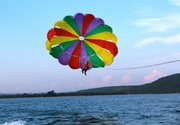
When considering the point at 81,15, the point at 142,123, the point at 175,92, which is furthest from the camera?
the point at 175,92

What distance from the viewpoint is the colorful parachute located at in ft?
69.6

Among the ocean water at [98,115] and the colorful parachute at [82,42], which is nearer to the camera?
the colorful parachute at [82,42]

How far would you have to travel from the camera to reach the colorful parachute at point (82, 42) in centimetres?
2122

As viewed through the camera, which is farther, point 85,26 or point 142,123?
point 142,123

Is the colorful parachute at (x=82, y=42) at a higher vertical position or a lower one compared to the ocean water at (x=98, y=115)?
higher

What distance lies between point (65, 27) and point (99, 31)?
2228 mm

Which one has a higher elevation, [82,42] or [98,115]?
[82,42]

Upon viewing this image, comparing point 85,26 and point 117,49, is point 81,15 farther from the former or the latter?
point 117,49

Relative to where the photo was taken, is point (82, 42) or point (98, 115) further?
point (98, 115)

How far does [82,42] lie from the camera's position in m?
21.6

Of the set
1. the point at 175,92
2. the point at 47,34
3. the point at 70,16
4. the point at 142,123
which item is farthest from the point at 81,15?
the point at 175,92

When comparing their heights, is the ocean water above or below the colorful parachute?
below

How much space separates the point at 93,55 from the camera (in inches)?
853

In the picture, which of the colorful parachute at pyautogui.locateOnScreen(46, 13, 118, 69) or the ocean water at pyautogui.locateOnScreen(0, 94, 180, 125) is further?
the ocean water at pyautogui.locateOnScreen(0, 94, 180, 125)
